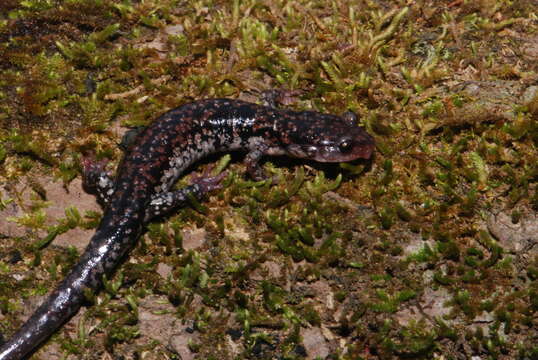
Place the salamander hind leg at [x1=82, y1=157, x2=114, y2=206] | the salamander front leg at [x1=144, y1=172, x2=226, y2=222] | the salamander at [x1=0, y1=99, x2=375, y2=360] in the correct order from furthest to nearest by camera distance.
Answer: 1. the salamander hind leg at [x1=82, y1=157, x2=114, y2=206]
2. the salamander front leg at [x1=144, y1=172, x2=226, y2=222]
3. the salamander at [x1=0, y1=99, x2=375, y2=360]

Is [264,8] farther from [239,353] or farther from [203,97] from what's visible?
[239,353]

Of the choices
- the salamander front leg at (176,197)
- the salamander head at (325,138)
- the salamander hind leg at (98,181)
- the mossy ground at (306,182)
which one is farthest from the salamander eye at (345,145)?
the salamander hind leg at (98,181)

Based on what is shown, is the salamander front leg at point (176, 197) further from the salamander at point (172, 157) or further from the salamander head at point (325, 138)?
the salamander head at point (325, 138)

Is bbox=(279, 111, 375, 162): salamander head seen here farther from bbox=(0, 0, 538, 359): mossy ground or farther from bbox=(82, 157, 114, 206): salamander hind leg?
bbox=(82, 157, 114, 206): salamander hind leg

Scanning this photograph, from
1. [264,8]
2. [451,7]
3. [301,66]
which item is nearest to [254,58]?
[301,66]

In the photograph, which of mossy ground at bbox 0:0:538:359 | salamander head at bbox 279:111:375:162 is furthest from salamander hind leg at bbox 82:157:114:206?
salamander head at bbox 279:111:375:162

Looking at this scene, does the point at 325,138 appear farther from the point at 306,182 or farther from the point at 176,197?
the point at 176,197

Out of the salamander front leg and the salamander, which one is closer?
the salamander
